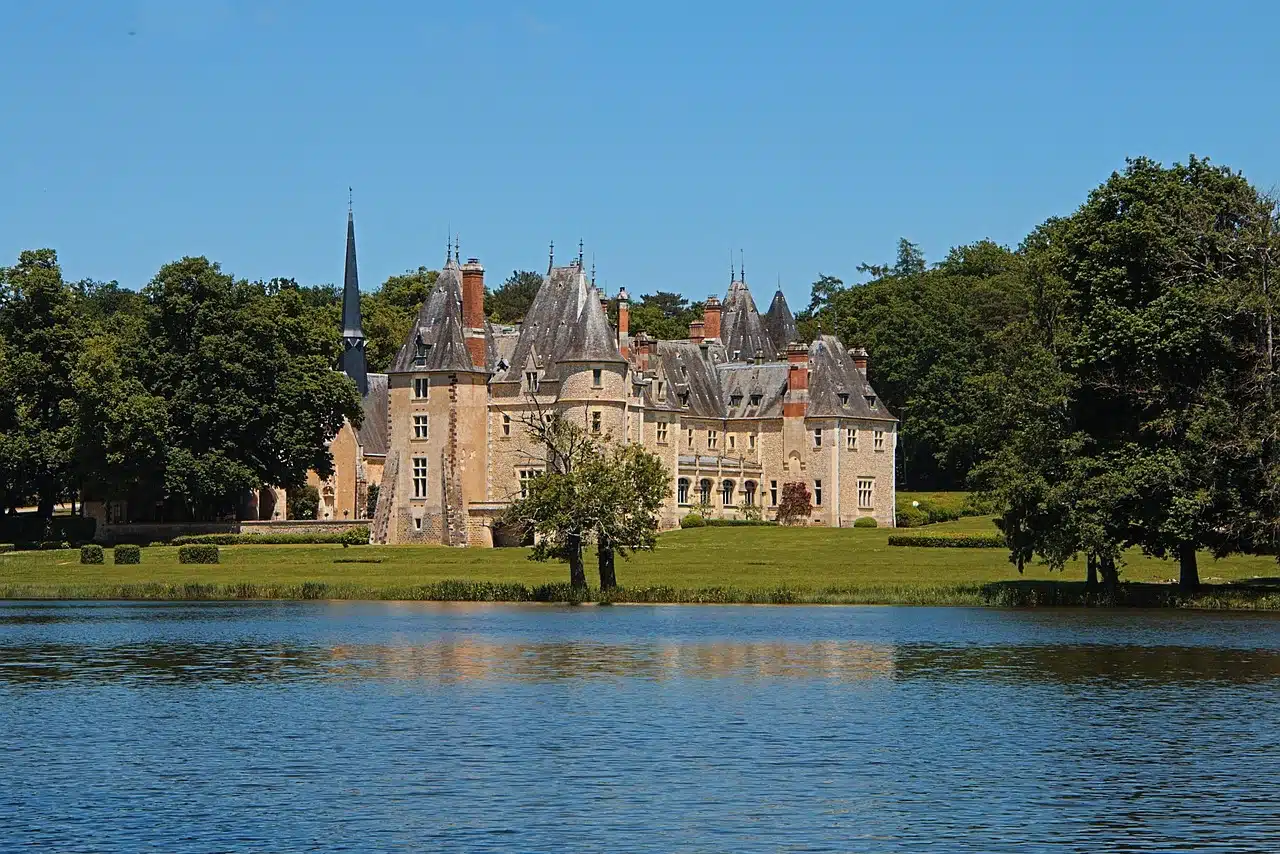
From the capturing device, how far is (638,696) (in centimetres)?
3319

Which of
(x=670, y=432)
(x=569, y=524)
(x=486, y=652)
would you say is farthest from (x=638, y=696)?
(x=670, y=432)

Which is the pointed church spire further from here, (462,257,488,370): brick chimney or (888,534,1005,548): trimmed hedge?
(888,534,1005,548): trimmed hedge

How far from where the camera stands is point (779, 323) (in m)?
113

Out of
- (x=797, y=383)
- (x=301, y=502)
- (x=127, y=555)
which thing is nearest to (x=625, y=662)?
(x=127, y=555)

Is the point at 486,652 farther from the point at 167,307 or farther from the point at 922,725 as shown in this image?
the point at 167,307

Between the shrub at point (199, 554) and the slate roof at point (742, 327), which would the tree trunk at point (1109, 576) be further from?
the slate roof at point (742, 327)

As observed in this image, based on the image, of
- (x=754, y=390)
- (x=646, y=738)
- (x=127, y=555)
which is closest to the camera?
(x=646, y=738)

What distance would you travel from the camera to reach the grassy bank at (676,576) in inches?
2186

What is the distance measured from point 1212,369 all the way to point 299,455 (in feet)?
155

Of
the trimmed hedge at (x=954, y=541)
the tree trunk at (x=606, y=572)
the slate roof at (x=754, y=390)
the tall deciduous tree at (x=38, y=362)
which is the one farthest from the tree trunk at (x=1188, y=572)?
the tall deciduous tree at (x=38, y=362)

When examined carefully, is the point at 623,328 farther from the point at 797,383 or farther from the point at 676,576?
the point at 676,576

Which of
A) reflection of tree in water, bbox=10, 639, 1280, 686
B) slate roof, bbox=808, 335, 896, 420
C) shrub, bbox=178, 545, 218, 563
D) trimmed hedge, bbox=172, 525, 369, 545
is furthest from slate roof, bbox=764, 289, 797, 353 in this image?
reflection of tree in water, bbox=10, 639, 1280, 686

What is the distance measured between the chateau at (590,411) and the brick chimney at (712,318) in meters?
0.13

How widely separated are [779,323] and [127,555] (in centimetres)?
5063
